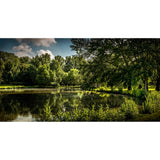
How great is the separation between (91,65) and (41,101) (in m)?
2.48

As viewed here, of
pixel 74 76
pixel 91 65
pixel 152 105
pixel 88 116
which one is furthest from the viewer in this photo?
pixel 74 76

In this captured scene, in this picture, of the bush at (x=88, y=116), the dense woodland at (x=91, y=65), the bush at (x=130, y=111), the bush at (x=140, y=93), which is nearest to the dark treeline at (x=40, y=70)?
the dense woodland at (x=91, y=65)

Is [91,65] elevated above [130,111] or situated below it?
above

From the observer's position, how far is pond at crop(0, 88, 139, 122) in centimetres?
442

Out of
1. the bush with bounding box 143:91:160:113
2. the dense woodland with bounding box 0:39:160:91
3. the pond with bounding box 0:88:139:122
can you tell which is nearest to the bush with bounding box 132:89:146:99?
the dense woodland with bounding box 0:39:160:91

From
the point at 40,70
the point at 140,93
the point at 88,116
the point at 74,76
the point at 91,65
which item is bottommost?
the point at 88,116

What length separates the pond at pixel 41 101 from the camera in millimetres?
4422

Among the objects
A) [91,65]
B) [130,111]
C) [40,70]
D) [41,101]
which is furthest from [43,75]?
[130,111]

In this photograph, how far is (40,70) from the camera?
505 centimetres

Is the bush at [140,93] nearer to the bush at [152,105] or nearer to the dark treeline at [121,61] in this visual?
the dark treeline at [121,61]

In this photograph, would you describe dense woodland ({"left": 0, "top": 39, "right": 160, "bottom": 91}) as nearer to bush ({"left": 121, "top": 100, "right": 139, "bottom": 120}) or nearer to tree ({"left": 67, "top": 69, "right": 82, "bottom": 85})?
tree ({"left": 67, "top": 69, "right": 82, "bottom": 85})

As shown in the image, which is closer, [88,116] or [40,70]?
[88,116]

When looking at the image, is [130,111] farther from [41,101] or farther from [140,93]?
[41,101]
